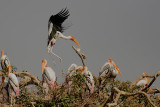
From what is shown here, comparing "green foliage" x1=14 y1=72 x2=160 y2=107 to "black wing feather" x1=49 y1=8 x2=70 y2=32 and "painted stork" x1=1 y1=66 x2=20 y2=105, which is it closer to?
"painted stork" x1=1 y1=66 x2=20 y2=105

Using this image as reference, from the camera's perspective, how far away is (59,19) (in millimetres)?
11930

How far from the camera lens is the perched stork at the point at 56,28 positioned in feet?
37.8

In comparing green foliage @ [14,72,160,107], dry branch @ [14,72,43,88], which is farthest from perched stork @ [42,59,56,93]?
green foliage @ [14,72,160,107]

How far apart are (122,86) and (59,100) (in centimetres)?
145

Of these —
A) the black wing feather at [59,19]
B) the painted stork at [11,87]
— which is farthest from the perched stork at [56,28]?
the painted stork at [11,87]

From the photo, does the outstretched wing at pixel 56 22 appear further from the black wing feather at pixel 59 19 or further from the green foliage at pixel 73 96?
the green foliage at pixel 73 96

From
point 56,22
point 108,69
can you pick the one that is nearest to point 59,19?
point 56,22

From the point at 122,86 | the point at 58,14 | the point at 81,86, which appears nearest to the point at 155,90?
the point at 122,86

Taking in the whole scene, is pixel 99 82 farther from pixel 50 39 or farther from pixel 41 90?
pixel 50 39

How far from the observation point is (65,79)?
281 inches

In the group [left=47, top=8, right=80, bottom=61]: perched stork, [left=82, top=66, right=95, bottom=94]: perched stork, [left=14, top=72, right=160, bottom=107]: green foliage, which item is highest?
[left=47, top=8, right=80, bottom=61]: perched stork

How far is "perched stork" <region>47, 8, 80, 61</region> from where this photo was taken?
11.5 meters

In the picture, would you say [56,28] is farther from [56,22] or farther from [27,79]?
[27,79]

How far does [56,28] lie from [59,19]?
1.12ft
